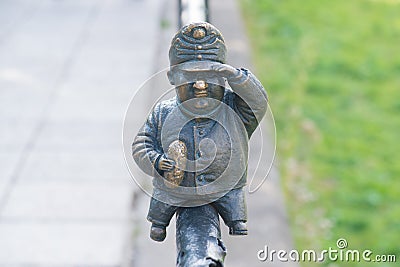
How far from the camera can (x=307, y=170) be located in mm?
5047

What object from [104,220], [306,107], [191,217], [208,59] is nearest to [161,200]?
[191,217]

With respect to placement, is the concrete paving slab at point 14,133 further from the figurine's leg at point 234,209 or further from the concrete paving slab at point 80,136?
the figurine's leg at point 234,209

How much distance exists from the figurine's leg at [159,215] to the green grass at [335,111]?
110 inches

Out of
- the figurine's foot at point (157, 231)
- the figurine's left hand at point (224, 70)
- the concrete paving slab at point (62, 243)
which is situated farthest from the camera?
the concrete paving slab at point (62, 243)

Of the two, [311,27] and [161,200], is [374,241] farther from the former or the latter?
[311,27]

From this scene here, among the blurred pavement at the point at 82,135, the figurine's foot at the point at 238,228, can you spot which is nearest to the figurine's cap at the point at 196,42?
the figurine's foot at the point at 238,228

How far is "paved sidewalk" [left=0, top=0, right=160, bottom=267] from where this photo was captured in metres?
4.19

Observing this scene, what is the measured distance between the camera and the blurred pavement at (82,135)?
4.13 m

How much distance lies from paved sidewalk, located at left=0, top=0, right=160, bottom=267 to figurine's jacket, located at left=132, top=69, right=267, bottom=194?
268cm

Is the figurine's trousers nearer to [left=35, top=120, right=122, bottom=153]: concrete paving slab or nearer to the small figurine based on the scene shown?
the small figurine

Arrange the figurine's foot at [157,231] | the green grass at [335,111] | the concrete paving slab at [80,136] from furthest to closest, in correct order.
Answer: the concrete paving slab at [80,136] < the green grass at [335,111] < the figurine's foot at [157,231]

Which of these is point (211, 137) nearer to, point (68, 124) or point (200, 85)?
point (200, 85)

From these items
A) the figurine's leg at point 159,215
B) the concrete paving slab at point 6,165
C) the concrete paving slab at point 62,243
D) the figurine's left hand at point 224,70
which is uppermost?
the concrete paving slab at point 6,165

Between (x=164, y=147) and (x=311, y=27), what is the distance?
6.45 meters
